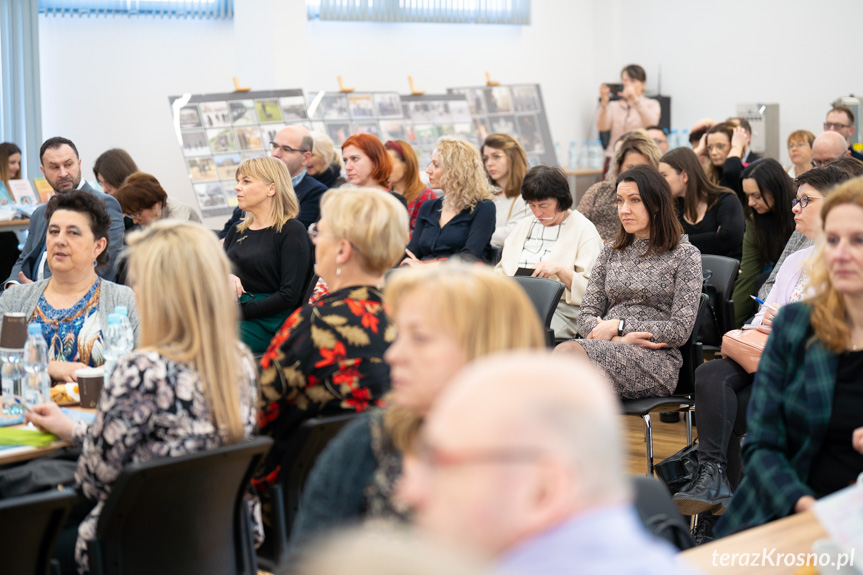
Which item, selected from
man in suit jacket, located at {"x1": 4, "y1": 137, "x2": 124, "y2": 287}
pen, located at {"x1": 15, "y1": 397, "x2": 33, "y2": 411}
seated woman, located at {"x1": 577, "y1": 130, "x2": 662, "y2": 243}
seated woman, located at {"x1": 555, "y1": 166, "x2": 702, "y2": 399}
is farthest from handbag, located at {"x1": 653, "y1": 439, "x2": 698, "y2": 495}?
man in suit jacket, located at {"x1": 4, "y1": 137, "x2": 124, "y2": 287}

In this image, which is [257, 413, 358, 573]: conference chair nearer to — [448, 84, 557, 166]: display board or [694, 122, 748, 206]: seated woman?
[694, 122, 748, 206]: seated woman

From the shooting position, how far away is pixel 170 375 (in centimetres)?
208

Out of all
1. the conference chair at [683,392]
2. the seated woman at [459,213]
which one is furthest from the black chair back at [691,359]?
the seated woman at [459,213]

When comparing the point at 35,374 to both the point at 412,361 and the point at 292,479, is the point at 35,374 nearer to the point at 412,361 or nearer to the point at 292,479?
the point at 292,479

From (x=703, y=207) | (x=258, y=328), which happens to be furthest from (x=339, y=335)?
(x=703, y=207)

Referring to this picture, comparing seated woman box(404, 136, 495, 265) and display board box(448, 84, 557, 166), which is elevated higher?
display board box(448, 84, 557, 166)

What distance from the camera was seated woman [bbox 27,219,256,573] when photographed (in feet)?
6.75

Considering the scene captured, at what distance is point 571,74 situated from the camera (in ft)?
38.4

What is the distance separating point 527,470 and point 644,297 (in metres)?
3.26

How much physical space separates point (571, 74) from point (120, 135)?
5698 mm

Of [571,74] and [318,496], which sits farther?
[571,74]

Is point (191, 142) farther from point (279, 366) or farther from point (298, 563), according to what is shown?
point (298, 563)

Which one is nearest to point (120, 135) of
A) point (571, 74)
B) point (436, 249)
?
point (436, 249)

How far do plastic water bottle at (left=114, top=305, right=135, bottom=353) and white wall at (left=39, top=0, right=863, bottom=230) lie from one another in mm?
6078
